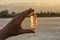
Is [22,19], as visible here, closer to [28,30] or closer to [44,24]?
[28,30]

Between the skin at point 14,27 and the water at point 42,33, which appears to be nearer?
Result: the skin at point 14,27

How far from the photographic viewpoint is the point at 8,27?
4.56ft

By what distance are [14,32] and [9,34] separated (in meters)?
0.03

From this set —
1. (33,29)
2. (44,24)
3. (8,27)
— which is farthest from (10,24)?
(44,24)

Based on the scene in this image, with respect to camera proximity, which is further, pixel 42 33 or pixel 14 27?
pixel 42 33

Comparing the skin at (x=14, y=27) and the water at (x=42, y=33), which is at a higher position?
the skin at (x=14, y=27)

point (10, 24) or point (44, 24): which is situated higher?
point (10, 24)

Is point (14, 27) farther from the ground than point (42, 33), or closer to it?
farther from the ground

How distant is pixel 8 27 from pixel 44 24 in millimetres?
19581

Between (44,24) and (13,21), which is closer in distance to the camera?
(13,21)

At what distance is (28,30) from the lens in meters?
1.44

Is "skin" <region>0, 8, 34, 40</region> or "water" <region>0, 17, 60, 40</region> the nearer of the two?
"skin" <region>0, 8, 34, 40</region>

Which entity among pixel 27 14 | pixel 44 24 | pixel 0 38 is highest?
pixel 27 14

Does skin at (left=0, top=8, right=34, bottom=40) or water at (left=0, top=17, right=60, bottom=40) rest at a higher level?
skin at (left=0, top=8, right=34, bottom=40)
